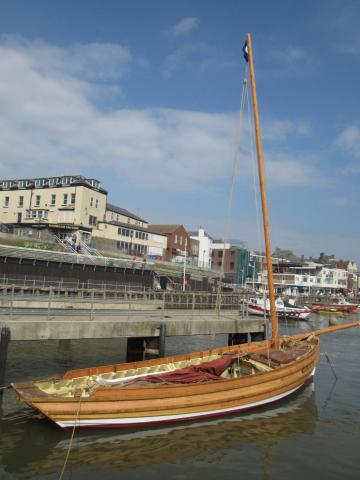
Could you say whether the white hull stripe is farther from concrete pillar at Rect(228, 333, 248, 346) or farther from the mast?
concrete pillar at Rect(228, 333, 248, 346)

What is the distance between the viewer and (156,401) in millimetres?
13180

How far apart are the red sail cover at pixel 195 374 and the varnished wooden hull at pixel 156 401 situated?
1.65 ft

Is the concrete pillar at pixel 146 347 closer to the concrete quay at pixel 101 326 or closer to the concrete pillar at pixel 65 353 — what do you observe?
the concrete quay at pixel 101 326

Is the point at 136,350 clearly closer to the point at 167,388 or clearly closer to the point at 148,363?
the point at 148,363

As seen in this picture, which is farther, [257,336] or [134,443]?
[257,336]

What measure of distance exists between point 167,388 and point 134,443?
1854 mm

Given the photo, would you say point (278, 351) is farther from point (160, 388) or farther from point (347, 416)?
point (160, 388)

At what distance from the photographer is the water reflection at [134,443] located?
11.2 m

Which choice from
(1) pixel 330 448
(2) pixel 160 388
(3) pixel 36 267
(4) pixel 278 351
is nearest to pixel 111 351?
(4) pixel 278 351

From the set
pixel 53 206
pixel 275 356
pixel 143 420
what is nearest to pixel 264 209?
pixel 275 356

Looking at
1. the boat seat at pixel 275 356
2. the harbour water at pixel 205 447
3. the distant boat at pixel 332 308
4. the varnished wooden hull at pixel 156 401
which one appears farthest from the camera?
the distant boat at pixel 332 308

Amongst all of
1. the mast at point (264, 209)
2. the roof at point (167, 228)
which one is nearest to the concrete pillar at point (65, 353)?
the mast at point (264, 209)

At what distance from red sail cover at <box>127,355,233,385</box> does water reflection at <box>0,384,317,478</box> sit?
56.0 inches

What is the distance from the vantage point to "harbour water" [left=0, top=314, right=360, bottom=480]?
11.0 meters
